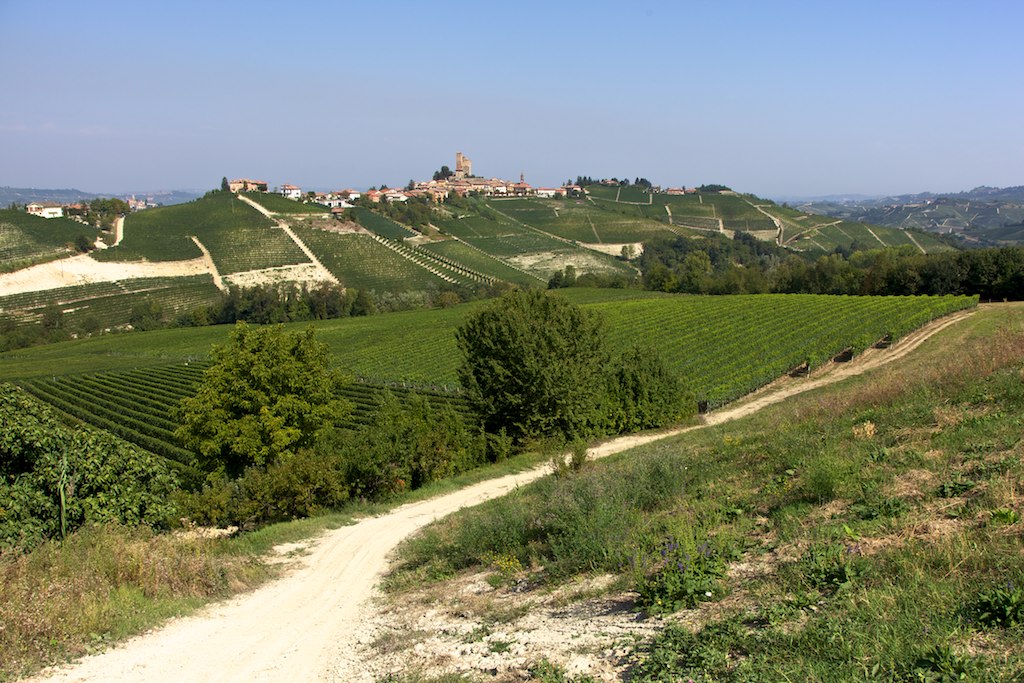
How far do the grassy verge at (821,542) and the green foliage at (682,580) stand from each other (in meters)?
0.02

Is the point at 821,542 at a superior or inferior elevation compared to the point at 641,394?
superior

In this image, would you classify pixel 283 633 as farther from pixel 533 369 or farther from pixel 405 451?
pixel 533 369

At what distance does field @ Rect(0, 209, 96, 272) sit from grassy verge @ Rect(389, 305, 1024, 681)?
118 metres

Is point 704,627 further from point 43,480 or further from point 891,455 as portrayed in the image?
point 43,480

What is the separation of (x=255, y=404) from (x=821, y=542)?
978 inches

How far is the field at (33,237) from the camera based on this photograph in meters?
104

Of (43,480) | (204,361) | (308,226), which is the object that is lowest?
(204,361)

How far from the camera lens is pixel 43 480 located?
1116 centimetres

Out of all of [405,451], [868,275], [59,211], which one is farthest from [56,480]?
[59,211]

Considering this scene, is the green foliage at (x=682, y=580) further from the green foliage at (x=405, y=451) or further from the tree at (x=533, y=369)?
the tree at (x=533, y=369)

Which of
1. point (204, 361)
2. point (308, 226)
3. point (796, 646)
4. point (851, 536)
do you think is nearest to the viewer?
point (796, 646)

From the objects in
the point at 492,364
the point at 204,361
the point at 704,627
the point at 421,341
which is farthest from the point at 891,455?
the point at 204,361

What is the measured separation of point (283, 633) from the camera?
805 cm

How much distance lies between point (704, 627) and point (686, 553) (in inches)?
46.7
